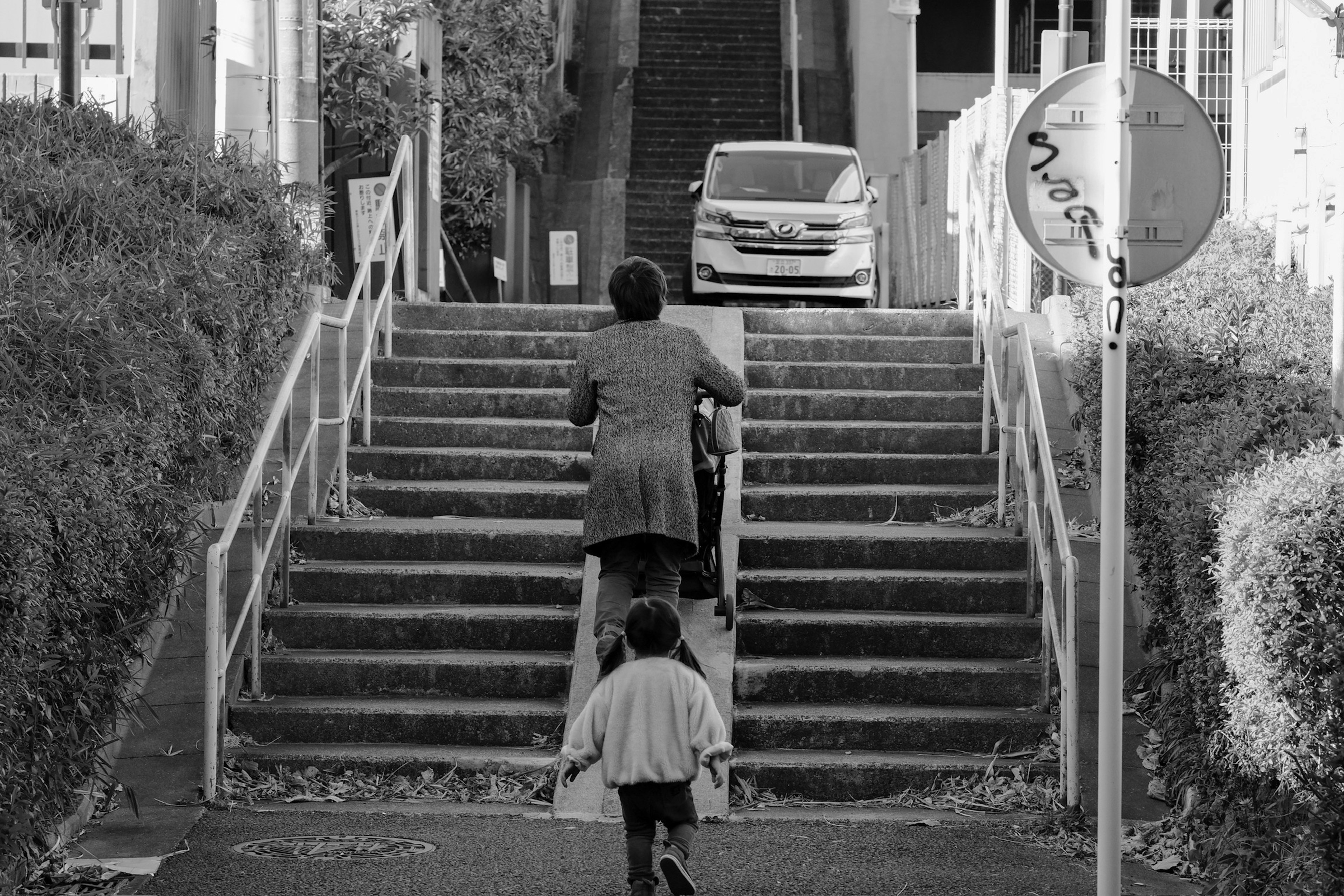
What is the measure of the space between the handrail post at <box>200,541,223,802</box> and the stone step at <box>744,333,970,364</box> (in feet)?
14.9

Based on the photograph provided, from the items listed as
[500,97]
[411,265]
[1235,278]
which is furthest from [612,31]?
[1235,278]

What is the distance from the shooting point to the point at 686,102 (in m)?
26.6

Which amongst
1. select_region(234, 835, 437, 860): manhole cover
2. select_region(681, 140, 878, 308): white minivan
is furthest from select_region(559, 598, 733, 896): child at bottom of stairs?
select_region(681, 140, 878, 308): white minivan

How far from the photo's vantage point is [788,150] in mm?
16031

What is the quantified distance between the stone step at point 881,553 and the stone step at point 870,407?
156 centimetres

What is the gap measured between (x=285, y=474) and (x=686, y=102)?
20.0 m

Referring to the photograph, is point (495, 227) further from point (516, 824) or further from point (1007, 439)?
point (516, 824)

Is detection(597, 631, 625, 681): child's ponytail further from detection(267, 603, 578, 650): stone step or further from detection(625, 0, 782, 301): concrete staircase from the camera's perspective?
detection(625, 0, 782, 301): concrete staircase

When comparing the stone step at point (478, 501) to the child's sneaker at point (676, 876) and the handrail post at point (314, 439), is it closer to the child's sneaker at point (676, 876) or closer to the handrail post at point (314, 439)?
the handrail post at point (314, 439)

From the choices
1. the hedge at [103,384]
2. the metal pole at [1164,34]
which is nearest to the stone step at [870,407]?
the hedge at [103,384]

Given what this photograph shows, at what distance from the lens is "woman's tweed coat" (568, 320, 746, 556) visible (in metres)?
6.22

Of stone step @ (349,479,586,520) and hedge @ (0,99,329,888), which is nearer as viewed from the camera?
hedge @ (0,99,329,888)

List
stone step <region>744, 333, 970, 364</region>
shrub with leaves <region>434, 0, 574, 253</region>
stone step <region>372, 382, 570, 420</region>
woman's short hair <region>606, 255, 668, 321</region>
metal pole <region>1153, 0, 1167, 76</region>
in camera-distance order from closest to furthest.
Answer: woman's short hair <region>606, 255, 668, 321</region> → stone step <region>372, 382, 570, 420</region> → stone step <region>744, 333, 970, 364</region> → metal pole <region>1153, 0, 1167, 76</region> → shrub with leaves <region>434, 0, 574, 253</region>

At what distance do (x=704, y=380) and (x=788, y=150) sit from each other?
10.0 metres
